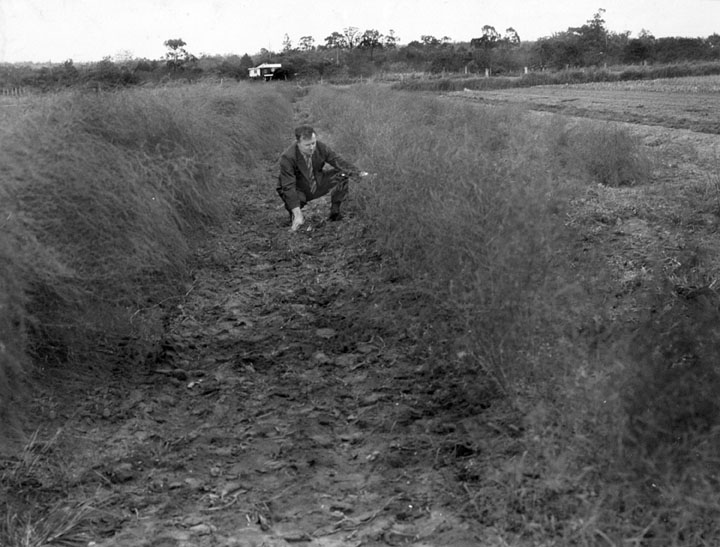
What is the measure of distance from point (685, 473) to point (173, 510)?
1.91 meters

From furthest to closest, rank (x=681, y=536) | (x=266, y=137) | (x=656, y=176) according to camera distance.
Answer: (x=266, y=137) → (x=656, y=176) → (x=681, y=536)

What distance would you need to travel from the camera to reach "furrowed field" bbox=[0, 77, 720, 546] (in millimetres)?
2904

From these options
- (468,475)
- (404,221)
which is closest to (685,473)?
(468,475)

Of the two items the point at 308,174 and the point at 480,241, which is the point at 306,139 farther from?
the point at 480,241

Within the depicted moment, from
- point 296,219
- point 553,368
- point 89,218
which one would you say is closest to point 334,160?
point 296,219

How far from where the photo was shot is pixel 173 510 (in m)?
3.14

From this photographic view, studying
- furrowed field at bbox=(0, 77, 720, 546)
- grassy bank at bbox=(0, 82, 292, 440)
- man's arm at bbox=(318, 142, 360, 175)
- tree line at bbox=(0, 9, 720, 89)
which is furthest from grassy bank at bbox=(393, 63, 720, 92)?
furrowed field at bbox=(0, 77, 720, 546)

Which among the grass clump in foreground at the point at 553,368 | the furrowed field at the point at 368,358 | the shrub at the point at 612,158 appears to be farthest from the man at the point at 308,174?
the shrub at the point at 612,158

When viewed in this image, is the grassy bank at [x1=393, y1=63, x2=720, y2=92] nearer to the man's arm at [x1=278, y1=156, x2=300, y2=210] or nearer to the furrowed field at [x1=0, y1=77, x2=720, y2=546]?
the man's arm at [x1=278, y1=156, x2=300, y2=210]

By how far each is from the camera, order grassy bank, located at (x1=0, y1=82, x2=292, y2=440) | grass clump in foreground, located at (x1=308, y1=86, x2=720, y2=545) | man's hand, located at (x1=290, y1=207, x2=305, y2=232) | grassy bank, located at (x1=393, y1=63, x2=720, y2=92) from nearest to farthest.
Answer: grass clump in foreground, located at (x1=308, y1=86, x2=720, y2=545) < grassy bank, located at (x1=0, y1=82, x2=292, y2=440) < man's hand, located at (x1=290, y1=207, x2=305, y2=232) < grassy bank, located at (x1=393, y1=63, x2=720, y2=92)

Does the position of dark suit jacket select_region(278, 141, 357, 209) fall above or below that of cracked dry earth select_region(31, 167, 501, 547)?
above

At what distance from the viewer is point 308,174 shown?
27.2 feet

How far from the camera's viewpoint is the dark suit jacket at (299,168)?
7961 millimetres

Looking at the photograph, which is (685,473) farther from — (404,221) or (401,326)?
(404,221)
